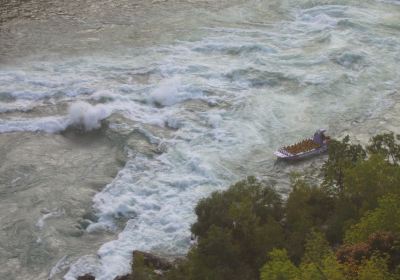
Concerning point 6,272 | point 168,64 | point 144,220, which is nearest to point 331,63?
point 168,64

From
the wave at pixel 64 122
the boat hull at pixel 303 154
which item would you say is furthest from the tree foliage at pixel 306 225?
the wave at pixel 64 122

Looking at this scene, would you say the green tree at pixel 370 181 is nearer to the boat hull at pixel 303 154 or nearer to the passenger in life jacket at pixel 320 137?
the boat hull at pixel 303 154

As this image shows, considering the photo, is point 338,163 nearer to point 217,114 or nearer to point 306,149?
point 306,149

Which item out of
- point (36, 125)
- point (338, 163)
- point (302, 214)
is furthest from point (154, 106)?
point (302, 214)

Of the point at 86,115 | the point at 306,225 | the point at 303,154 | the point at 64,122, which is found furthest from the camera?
the point at 86,115

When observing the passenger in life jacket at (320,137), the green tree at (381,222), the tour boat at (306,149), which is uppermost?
the green tree at (381,222)

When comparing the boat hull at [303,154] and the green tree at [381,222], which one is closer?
the green tree at [381,222]
